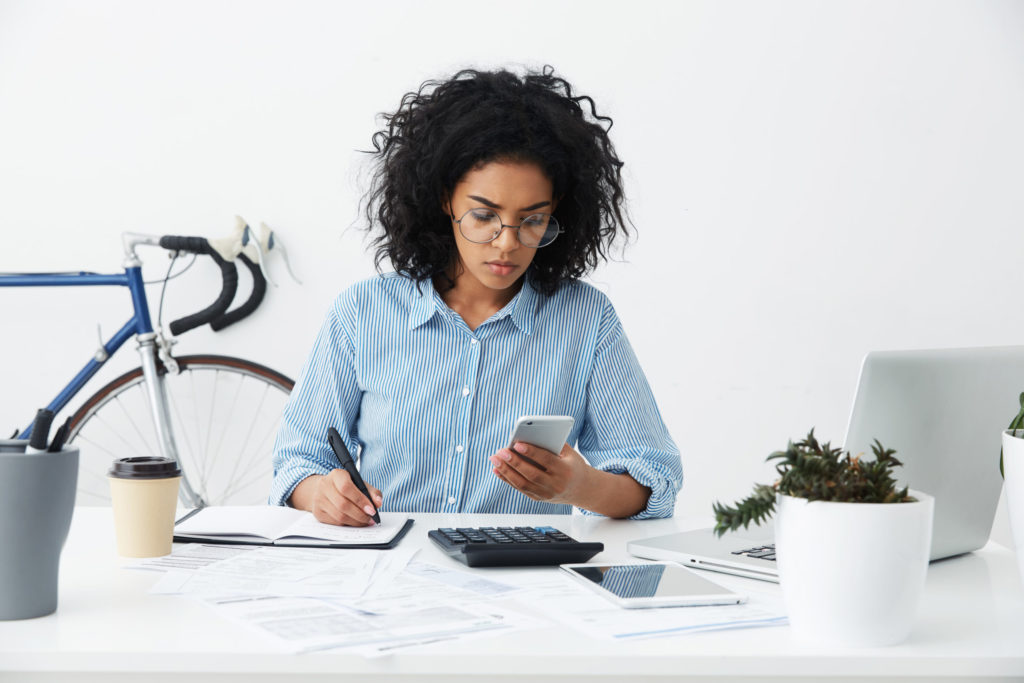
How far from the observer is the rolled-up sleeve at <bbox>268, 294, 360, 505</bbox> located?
1.46m

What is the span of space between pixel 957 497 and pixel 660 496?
44cm

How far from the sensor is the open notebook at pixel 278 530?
3.56 feet

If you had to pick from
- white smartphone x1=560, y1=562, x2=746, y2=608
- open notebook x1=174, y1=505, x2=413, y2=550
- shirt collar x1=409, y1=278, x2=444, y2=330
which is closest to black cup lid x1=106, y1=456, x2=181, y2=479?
open notebook x1=174, y1=505, x2=413, y2=550

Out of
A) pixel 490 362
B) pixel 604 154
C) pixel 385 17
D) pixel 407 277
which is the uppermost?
pixel 385 17

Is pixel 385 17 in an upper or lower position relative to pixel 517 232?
upper

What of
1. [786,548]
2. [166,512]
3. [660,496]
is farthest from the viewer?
[660,496]

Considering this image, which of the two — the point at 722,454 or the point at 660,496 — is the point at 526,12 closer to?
the point at 722,454

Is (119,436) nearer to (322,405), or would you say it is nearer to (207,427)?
(207,427)

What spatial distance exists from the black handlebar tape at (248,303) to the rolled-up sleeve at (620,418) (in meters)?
1.35

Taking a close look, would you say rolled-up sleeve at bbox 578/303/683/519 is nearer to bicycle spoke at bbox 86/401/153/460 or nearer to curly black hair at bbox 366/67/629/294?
curly black hair at bbox 366/67/629/294

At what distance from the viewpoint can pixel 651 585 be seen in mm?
888

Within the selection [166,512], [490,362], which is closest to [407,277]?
[490,362]

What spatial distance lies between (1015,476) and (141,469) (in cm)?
89

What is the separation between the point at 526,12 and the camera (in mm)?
2656
